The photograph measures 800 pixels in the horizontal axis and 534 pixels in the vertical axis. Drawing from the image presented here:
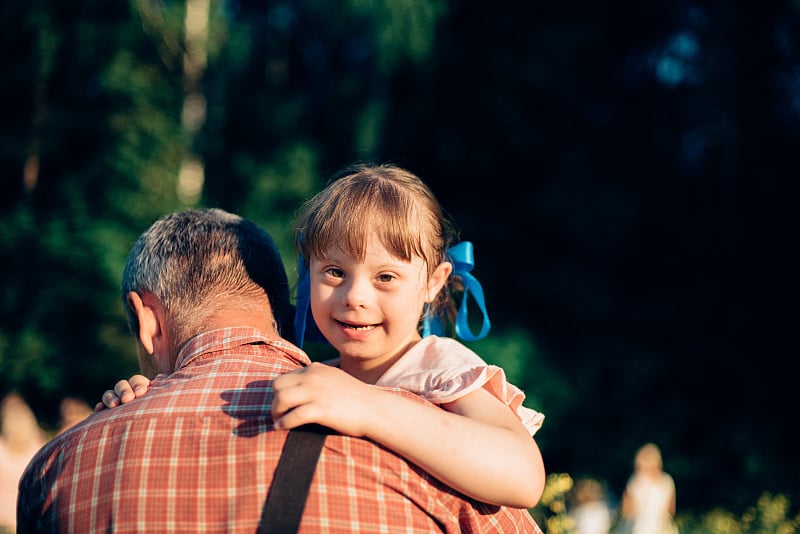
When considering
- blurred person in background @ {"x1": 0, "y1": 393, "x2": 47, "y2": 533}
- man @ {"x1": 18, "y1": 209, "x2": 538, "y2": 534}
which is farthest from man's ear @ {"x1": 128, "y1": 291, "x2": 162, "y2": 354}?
blurred person in background @ {"x1": 0, "y1": 393, "x2": 47, "y2": 533}

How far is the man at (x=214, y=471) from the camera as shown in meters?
1.36

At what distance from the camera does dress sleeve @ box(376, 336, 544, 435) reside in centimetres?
171

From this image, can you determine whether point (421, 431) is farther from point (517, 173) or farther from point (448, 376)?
point (517, 173)

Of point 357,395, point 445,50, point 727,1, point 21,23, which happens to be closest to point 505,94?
point 445,50

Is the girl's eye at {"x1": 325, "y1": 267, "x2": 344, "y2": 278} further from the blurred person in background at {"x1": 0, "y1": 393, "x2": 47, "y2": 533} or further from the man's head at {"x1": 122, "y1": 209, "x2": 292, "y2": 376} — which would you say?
Answer: the blurred person in background at {"x1": 0, "y1": 393, "x2": 47, "y2": 533}

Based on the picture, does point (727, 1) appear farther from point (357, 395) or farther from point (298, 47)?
point (357, 395)

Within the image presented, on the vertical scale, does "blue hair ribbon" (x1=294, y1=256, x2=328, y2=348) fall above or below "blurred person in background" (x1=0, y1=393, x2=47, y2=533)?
above

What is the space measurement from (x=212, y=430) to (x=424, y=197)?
3.40ft

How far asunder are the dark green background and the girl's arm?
9.19 m

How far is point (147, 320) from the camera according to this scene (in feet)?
6.39

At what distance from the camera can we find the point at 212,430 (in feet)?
4.65

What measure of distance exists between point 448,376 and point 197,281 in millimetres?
652

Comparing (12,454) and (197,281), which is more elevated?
(197,281)

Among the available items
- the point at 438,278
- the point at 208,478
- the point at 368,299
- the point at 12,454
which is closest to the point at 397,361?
the point at 368,299
